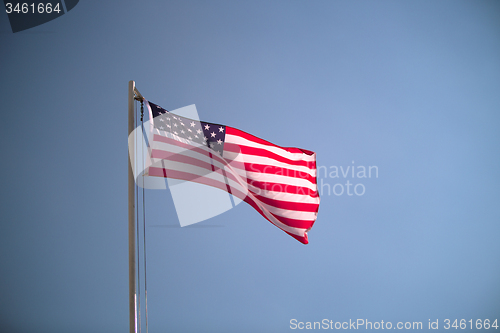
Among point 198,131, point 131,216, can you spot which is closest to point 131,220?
point 131,216

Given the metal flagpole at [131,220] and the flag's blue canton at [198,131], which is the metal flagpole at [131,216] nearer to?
the metal flagpole at [131,220]

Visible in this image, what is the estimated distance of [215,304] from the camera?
252 centimetres

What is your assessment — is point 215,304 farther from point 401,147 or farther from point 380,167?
point 401,147

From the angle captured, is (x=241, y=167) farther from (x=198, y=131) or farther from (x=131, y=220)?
(x=131, y=220)

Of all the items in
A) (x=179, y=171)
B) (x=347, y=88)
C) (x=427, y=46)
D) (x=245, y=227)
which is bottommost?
(x=245, y=227)

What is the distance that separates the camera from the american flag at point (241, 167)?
63.6 inches

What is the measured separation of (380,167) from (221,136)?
5.19ft

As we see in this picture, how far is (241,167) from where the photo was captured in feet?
5.65

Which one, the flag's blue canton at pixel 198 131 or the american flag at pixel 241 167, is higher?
the flag's blue canton at pixel 198 131

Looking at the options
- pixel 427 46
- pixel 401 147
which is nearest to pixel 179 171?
pixel 401 147

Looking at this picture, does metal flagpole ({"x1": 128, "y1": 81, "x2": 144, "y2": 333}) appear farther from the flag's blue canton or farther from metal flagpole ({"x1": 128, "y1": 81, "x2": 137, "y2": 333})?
the flag's blue canton

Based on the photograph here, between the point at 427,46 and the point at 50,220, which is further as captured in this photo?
the point at 427,46

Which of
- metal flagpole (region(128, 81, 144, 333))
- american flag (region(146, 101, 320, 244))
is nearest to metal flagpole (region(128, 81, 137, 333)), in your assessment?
metal flagpole (region(128, 81, 144, 333))

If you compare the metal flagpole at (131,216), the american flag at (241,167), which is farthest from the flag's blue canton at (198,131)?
the metal flagpole at (131,216)
